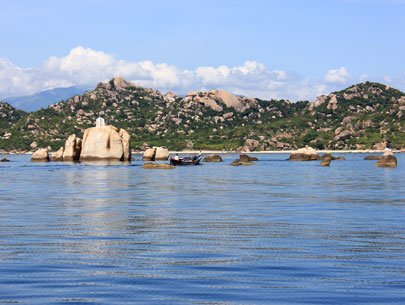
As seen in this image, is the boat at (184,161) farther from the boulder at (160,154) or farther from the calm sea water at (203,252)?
the calm sea water at (203,252)

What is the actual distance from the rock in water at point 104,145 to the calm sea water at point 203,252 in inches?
3678

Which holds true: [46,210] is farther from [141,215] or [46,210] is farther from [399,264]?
[399,264]

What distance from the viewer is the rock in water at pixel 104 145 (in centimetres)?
13688

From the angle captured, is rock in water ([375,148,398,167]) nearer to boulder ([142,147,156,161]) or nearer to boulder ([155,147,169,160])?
boulder ([142,147,156,161])

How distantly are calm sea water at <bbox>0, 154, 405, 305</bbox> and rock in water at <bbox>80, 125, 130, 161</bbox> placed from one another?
307ft

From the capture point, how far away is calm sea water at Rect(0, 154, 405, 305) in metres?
16.9

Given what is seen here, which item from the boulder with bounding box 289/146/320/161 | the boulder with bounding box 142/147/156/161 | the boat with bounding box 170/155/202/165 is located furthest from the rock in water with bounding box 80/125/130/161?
the boulder with bounding box 289/146/320/161

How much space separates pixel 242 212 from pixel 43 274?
18967mm

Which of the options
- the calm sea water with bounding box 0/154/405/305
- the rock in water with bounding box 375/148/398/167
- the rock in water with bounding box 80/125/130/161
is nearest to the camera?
the calm sea water with bounding box 0/154/405/305

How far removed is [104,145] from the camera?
449 ft

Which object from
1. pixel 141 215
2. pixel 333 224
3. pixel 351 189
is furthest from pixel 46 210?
pixel 351 189

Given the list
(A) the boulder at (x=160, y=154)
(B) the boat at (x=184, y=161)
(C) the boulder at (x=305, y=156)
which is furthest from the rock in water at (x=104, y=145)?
(C) the boulder at (x=305, y=156)

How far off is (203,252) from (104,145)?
11559cm

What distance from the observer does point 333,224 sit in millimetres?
31047
